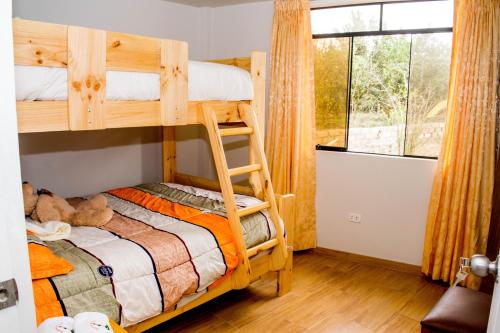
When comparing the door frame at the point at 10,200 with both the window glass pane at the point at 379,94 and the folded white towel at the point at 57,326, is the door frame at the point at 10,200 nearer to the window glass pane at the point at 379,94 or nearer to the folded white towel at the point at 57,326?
the folded white towel at the point at 57,326

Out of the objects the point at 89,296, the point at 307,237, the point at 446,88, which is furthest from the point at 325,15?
the point at 89,296

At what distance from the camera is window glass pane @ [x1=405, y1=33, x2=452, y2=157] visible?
3.37 m

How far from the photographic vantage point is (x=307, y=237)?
391cm

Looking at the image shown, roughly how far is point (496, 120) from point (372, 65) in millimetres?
1084

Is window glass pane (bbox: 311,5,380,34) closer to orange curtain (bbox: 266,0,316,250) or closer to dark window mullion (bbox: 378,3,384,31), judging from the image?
dark window mullion (bbox: 378,3,384,31)

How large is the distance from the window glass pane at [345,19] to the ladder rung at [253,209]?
180 cm

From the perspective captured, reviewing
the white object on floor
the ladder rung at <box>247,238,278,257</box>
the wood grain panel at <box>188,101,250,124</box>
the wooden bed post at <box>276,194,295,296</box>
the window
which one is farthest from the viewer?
the window

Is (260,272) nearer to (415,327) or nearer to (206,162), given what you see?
(415,327)

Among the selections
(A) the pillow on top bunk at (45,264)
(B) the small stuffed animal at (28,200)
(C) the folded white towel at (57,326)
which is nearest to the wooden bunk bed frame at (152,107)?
(A) the pillow on top bunk at (45,264)

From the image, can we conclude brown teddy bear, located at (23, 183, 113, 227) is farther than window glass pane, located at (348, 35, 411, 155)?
No

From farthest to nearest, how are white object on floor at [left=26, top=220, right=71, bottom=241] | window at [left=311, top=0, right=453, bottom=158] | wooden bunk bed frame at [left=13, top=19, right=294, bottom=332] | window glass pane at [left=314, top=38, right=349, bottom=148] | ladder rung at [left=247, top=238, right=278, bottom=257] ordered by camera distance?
window glass pane at [left=314, top=38, right=349, bottom=148] → window at [left=311, top=0, right=453, bottom=158] → ladder rung at [left=247, top=238, right=278, bottom=257] → white object on floor at [left=26, top=220, right=71, bottom=241] → wooden bunk bed frame at [left=13, top=19, right=294, bottom=332]

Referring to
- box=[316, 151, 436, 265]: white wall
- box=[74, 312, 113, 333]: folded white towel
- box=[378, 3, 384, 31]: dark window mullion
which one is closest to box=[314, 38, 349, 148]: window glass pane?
box=[316, 151, 436, 265]: white wall

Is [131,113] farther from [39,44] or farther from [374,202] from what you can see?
[374,202]

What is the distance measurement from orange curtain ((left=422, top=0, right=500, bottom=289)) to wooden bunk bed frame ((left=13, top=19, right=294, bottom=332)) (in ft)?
3.83
